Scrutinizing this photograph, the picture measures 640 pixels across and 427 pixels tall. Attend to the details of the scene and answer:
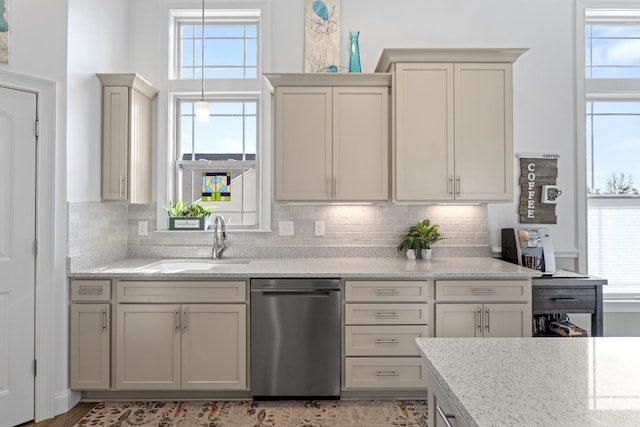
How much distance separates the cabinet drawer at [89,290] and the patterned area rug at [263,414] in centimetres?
75

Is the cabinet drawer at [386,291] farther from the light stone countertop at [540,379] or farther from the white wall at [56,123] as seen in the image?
the white wall at [56,123]

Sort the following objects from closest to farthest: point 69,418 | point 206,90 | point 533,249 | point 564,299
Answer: point 69,418 → point 564,299 → point 533,249 → point 206,90

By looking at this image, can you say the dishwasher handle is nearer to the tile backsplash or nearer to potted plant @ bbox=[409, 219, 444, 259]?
the tile backsplash

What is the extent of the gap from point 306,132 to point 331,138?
197 millimetres

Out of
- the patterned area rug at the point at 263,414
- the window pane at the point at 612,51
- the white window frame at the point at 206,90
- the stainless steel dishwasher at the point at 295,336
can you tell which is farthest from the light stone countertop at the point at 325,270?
the window pane at the point at 612,51

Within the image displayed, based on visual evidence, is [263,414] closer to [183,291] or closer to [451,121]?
[183,291]

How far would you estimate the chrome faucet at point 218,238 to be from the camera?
11.0ft

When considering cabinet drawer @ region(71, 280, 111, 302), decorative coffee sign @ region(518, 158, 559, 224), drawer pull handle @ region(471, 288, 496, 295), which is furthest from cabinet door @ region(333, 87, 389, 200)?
cabinet drawer @ region(71, 280, 111, 302)

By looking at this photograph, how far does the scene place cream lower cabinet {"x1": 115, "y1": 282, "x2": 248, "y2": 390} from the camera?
8.98 ft

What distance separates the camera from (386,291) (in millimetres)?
2754

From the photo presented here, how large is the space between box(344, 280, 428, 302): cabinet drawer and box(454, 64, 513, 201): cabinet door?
0.92 metres

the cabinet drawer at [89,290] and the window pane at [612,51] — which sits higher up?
the window pane at [612,51]

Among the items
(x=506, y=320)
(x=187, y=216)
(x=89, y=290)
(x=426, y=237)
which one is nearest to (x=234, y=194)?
(x=187, y=216)

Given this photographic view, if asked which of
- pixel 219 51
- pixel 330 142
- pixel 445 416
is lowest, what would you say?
pixel 445 416
